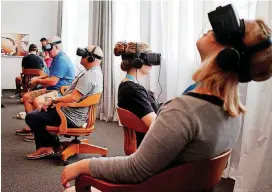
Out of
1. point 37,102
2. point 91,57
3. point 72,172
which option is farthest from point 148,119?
point 37,102

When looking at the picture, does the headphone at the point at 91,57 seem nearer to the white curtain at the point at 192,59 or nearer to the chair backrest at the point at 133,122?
the white curtain at the point at 192,59

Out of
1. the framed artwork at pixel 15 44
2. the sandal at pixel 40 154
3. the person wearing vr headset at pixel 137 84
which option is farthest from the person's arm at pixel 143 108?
the framed artwork at pixel 15 44

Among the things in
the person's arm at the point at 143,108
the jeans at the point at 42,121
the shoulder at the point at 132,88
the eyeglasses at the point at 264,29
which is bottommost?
the jeans at the point at 42,121

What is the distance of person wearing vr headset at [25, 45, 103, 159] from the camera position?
282 centimetres

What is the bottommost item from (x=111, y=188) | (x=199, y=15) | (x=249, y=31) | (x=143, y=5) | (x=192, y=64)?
(x=111, y=188)

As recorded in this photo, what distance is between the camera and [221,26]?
91 centimetres

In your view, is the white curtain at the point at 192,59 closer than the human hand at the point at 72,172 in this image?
No

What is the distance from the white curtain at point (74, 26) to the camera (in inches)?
242

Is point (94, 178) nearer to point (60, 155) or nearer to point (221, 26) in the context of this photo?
→ point (221, 26)

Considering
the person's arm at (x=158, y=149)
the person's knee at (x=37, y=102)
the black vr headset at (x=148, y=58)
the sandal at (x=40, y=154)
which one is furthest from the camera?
the person's knee at (x=37, y=102)

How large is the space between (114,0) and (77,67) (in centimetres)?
Result: 166

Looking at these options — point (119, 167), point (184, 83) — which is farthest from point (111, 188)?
point (184, 83)

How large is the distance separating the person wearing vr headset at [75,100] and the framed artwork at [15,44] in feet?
20.6

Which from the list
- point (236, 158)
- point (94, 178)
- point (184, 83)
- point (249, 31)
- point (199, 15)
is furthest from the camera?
point (184, 83)
